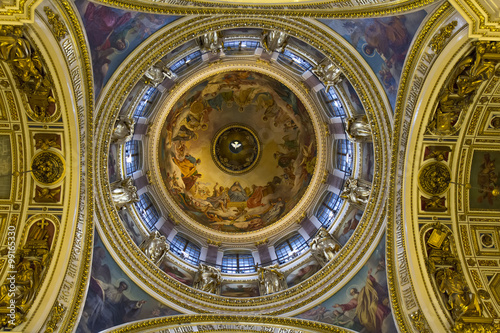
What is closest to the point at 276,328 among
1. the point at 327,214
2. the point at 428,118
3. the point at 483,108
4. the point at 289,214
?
the point at 327,214

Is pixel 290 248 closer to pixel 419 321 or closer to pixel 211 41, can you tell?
pixel 419 321

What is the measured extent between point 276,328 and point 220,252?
25.0ft

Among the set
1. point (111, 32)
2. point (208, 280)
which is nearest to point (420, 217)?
point (208, 280)

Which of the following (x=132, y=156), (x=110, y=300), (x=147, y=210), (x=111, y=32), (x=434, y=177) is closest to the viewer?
(x=111, y=32)

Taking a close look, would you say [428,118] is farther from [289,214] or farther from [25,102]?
[25,102]

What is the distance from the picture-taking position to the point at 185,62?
18516mm

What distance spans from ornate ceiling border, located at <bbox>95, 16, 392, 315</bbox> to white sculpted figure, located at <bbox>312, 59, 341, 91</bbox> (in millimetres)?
1059

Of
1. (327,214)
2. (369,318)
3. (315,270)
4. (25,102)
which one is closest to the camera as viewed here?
(25,102)

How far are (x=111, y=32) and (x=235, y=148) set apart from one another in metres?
14.9

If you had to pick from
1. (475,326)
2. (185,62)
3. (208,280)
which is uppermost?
(185,62)

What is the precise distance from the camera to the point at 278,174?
2655cm

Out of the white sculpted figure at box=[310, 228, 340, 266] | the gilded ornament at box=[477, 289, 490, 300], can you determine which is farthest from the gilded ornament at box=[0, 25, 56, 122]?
the gilded ornament at box=[477, 289, 490, 300]

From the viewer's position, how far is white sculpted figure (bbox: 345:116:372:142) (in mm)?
16172

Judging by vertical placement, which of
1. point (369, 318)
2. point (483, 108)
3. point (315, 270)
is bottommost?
point (369, 318)
